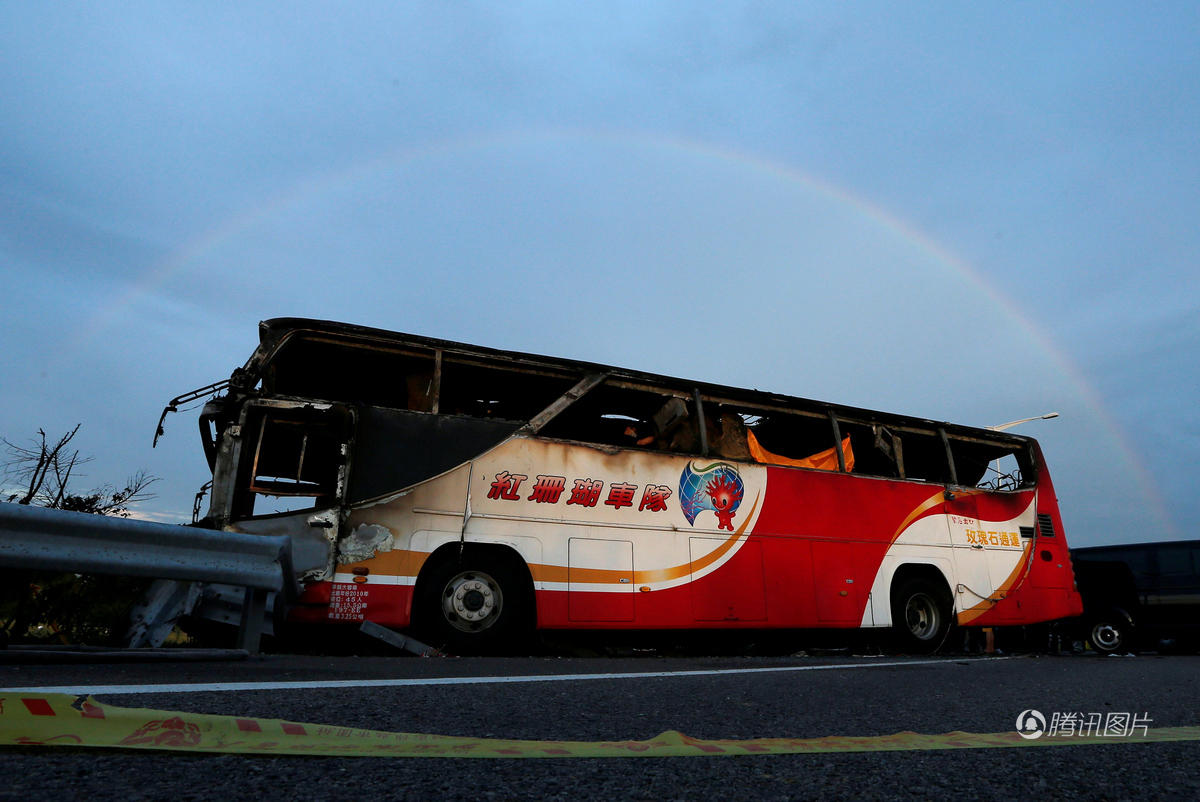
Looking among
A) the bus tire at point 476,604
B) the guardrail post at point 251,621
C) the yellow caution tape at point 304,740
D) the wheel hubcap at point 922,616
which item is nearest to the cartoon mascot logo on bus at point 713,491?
the bus tire at point 476,604

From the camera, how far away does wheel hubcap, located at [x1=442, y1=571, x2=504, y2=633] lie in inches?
277

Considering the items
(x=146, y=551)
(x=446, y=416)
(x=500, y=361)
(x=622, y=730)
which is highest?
(x=500, y=361)

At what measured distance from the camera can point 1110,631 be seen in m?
14.3

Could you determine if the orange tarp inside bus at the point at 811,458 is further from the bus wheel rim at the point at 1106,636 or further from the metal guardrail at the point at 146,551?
the bus wheel rim at the point at 1106,636

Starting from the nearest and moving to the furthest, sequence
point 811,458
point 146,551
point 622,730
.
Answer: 1. point 622,730
2. point 146,551
3. point 811,458

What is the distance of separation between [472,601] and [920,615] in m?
6.32

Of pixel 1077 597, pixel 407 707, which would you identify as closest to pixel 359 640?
pixel 407 707

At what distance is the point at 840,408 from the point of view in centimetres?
1027

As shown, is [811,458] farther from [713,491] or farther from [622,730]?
[622,730]

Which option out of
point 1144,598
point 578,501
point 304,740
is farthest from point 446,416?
point 1144,598

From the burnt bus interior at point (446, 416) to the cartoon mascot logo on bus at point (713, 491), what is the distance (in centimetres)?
21

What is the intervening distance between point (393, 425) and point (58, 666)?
3810mm

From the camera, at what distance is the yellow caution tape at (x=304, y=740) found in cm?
182

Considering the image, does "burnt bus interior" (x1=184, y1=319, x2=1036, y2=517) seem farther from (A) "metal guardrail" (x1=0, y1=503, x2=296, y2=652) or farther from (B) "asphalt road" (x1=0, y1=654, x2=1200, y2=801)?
(B) "asphalt road" (x1=0, y1=654, x2=1200, y2=801)
